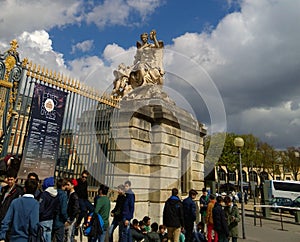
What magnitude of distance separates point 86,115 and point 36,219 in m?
4.91

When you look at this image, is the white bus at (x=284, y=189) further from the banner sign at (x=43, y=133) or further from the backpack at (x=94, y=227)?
the banner sign at (x=43, y=133)

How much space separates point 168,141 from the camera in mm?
10539

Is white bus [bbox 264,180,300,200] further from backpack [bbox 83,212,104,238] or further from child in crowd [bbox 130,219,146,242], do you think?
backpack [bbox 83,212,104,238]

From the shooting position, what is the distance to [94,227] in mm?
6219

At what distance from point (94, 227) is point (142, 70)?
7088 mm

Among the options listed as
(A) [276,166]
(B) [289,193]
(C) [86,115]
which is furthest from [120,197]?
(A) [276,166]

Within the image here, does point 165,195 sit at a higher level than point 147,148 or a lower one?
lower

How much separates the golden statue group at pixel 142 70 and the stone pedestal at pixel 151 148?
0.72m

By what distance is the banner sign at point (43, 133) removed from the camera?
22.7ft

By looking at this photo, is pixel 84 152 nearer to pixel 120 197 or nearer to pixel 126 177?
pixel 126 177

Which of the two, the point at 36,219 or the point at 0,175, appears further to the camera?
the point at 0,175

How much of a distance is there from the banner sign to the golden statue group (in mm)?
3720

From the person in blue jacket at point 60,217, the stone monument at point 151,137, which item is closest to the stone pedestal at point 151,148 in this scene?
the stone monument at point 151,137

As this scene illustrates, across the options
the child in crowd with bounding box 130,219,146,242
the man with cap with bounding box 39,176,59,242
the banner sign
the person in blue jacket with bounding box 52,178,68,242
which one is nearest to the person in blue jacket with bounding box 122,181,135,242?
the child in crowd with bounding box 130,219,146,242
